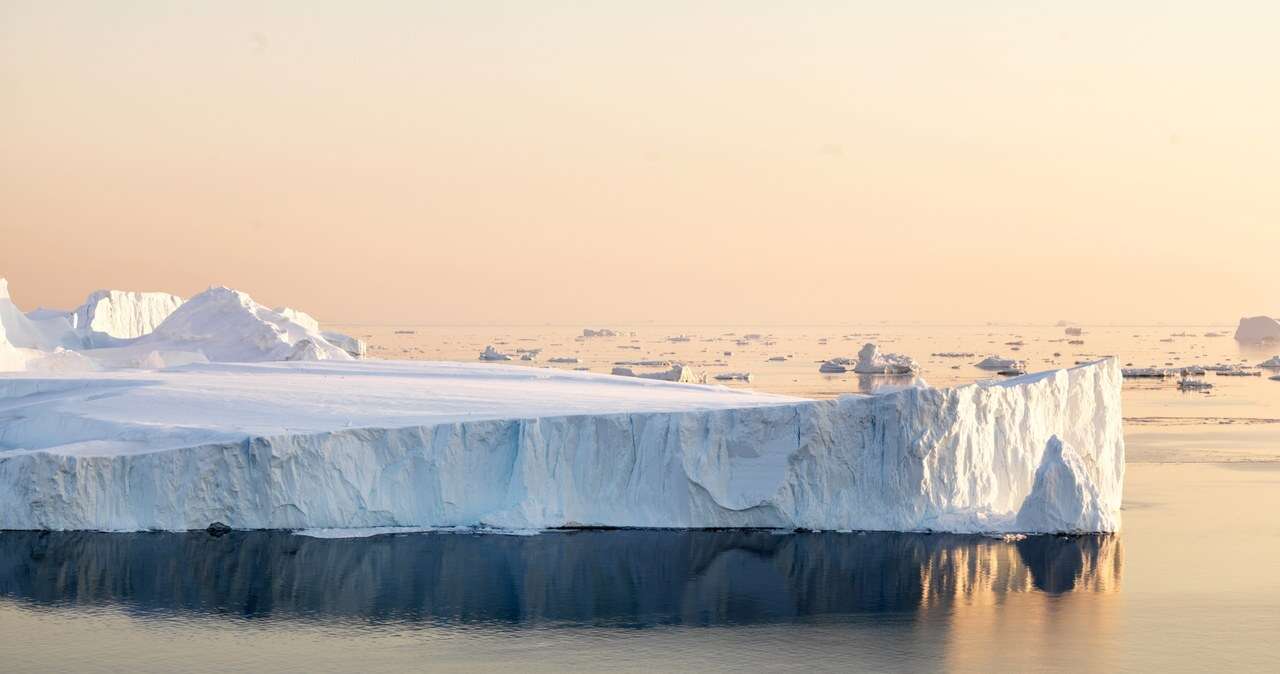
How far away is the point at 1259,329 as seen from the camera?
426ft

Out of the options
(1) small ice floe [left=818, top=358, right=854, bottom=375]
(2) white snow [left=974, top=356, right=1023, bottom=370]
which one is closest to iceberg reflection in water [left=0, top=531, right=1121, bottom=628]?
(2) white snow [left=974, top=356, right=1023, bottom=370]

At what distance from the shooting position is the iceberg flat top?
28.6m

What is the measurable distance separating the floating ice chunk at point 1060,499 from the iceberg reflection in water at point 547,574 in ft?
1.05

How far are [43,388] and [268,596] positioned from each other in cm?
1221

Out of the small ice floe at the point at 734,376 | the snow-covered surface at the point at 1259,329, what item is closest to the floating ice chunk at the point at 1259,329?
the snow-covered surface at the point at 1259,329

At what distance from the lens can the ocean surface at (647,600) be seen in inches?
814

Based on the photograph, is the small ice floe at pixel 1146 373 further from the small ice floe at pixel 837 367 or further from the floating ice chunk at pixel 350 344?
the floating ice chunk at pixel 350 344

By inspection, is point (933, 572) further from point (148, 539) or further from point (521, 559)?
point (148, 539)

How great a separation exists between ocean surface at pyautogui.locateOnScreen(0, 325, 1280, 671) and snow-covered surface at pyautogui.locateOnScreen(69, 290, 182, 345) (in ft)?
120

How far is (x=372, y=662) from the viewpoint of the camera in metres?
20.1

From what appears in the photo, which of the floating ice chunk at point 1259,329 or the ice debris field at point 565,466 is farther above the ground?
the floating ice chunk at point 1259,329

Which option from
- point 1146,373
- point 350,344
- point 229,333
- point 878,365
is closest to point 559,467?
point 229,333

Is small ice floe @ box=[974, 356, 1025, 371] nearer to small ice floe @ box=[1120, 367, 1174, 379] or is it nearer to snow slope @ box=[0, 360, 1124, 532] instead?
small ice floe @ box=[1120, 367, 1174, 379]

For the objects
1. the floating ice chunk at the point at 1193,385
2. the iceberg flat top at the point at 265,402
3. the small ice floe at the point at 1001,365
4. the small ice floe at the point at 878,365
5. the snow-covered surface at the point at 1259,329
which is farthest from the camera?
the snow-covered surface at the point at 1259,329
